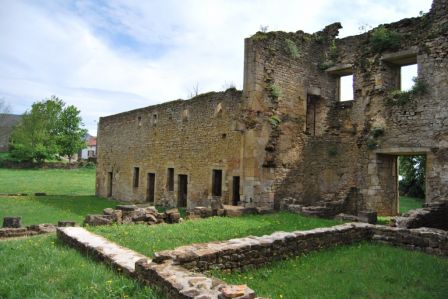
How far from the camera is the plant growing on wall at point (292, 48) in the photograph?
623 inches

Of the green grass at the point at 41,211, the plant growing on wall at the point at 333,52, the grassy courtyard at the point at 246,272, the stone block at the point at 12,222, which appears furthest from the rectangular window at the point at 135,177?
the grassy courtyard at the point at 246,272

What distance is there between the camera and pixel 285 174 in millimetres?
15438

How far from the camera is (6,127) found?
72.4m

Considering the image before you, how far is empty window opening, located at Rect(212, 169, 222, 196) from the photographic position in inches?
689

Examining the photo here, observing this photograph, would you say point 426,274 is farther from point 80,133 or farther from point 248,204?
point 80,133

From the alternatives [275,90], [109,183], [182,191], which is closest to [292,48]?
[275,90]

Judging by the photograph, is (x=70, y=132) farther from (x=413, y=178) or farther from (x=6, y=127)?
(x=413, y=178)

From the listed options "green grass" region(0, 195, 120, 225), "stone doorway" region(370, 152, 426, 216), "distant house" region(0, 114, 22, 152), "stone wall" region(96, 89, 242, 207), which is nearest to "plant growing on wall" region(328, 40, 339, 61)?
"stone wall" region(96, 89, 242, 207)

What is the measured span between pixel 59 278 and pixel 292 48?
12.8 meters

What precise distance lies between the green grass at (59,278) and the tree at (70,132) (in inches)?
2058

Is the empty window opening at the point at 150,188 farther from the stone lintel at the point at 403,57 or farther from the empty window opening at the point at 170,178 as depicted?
the stone lintel at the point at 403,57

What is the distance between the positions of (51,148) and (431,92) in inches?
1989

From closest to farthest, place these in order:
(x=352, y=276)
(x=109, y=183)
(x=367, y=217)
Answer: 1. (x=352, y=276)
2. (x=367, y=217)
3. (x=109, y=183)

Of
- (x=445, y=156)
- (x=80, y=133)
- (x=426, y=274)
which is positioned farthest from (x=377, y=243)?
(x=80, y=133)
